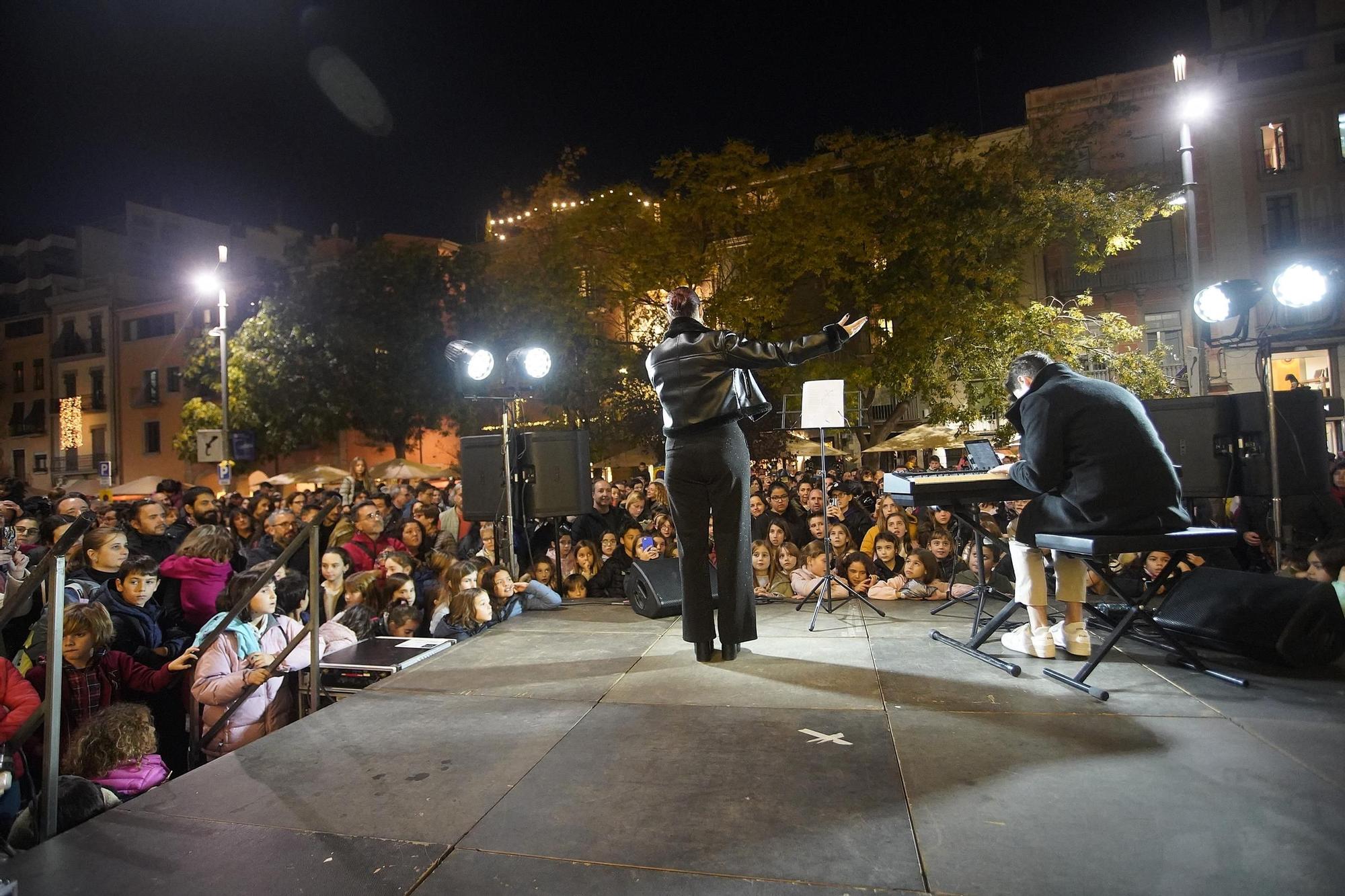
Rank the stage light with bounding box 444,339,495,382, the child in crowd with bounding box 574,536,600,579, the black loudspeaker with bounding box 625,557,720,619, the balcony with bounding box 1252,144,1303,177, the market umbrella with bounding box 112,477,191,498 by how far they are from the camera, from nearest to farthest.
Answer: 1. the black loudspeaker with bounding box 625,557,720,619
2. the stage light with bounding box 444,339,495,382
3. the child in crowd with bounding box 574,536,600,579
4. the balcony with bounding box 1252,144,1303,177
5. the market umbrella with bounding box 112,477,191,498

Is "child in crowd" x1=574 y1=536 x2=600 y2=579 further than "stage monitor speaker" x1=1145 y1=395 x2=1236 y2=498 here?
Yes

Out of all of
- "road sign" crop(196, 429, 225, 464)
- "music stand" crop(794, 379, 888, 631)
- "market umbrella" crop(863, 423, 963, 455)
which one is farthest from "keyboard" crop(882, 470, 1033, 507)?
"road sign" crop(196, 429, 225, 464)

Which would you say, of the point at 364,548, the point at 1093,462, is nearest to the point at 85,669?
the point at 364,548

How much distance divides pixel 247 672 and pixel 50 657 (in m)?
1.36

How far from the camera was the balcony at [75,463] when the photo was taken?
34156 mm

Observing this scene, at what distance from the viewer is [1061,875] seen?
1.80 m

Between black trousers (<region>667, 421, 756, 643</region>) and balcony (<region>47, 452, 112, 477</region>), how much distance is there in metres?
38.9

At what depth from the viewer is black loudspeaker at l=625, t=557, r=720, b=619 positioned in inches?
203

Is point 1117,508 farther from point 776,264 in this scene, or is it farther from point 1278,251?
point 1278,251

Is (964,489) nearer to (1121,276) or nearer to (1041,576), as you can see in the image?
(1041,576)

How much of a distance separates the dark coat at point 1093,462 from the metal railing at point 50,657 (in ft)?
12.0

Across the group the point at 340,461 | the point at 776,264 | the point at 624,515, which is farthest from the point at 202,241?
the point at 624,515

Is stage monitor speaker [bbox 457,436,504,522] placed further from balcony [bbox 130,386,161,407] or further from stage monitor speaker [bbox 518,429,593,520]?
balcony [bbox 130,386,161,407]

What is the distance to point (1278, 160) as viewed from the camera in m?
20.0
